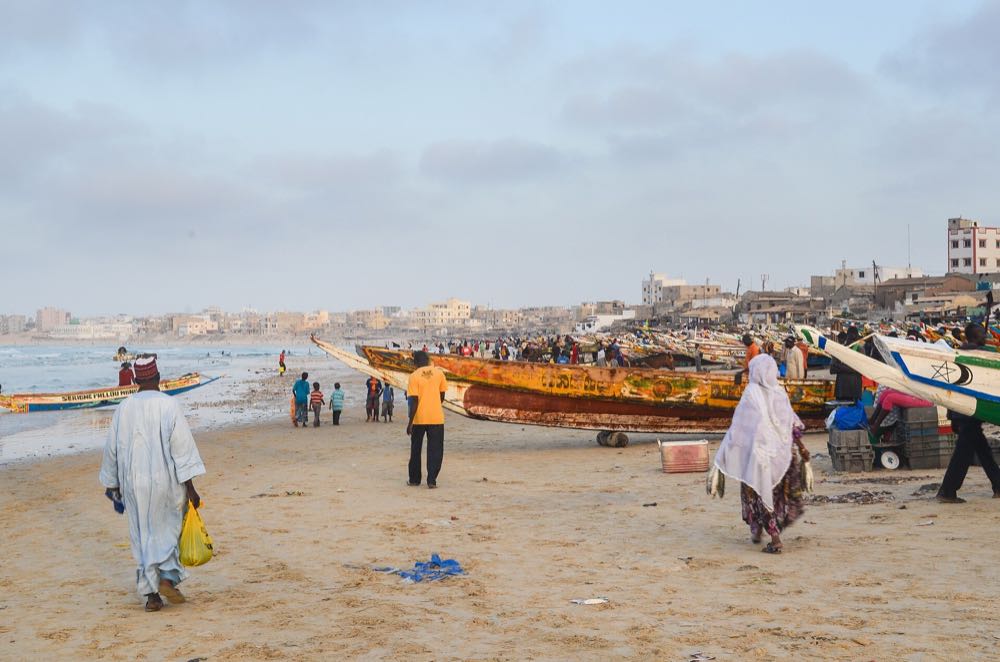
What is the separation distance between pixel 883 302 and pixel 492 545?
64.7 metres

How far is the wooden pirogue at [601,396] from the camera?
531 inches

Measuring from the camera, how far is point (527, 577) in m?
5.65

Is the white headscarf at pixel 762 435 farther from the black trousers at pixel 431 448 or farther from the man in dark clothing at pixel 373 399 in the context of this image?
the man in dark clothing at pixel 373 399

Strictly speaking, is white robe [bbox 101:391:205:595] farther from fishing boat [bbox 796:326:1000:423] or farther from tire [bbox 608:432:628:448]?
tire [bbox 608:432:628:448]

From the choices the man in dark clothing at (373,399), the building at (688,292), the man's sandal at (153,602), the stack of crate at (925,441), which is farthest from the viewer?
the building at (688,292)

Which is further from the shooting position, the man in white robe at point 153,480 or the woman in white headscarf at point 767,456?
the woman in white headscarf at point 767,456

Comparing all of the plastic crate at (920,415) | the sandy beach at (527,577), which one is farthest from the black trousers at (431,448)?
the plastic crate at (920,415)

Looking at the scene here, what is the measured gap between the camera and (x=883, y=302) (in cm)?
6462

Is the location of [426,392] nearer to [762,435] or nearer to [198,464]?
[762,435]

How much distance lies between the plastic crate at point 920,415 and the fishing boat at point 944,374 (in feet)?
3.90

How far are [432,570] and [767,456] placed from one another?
2.49 meters

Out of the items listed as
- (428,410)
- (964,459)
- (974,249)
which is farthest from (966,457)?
(974,249)

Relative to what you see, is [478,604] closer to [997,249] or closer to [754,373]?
[754,373]

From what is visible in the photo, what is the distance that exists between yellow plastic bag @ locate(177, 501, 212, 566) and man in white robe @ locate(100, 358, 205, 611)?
65mm
